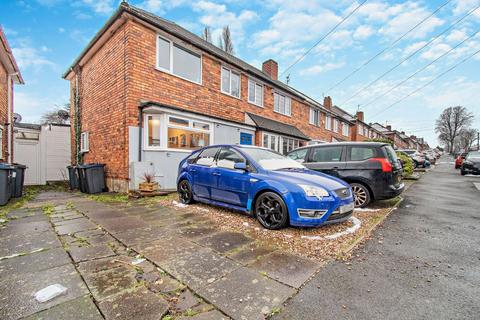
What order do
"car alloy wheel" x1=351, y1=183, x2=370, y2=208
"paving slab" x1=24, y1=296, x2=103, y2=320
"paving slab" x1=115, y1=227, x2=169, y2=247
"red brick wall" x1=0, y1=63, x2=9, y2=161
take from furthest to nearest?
"red brick wall" x1=0, y1=63, x2=9, y2=161 < "car alloy wheel" x1=351, y1=183, x2=370, y2=208 < "paving slab" x1=115, y1=227, x2=169, y2=247 < "paving slab" x1=24, y1=296, x2=103, y2=320

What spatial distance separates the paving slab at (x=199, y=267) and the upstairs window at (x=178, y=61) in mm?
7736

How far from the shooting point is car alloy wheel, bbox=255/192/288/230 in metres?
3.84

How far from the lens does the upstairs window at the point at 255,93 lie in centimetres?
1316

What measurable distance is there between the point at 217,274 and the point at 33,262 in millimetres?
2302

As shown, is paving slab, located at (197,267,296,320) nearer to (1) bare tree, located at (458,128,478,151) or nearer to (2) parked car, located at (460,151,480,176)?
(2) parked car, located at (460,151,480,176)

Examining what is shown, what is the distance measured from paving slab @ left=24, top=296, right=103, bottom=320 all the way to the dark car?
18.6ft

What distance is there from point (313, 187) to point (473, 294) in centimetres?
A: 207

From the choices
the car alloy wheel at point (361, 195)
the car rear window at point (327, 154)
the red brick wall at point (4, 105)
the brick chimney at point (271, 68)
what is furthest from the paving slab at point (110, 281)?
the brick chimney at point (271, 68)

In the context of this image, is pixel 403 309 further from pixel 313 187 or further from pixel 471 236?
pixel 471 236

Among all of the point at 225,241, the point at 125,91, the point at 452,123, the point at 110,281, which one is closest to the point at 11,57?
the point at 125,91

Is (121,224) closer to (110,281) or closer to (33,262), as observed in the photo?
(33,262)

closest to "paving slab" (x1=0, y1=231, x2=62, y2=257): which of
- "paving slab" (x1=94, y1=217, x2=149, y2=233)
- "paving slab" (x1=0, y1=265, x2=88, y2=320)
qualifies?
"paving slab" (x1=94, y1=217, x2=149, y2=233)

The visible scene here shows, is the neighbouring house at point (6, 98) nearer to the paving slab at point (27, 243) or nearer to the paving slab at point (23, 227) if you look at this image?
the paving slab at point (23, 227)

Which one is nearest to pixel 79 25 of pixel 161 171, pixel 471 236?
pixel 161 171
